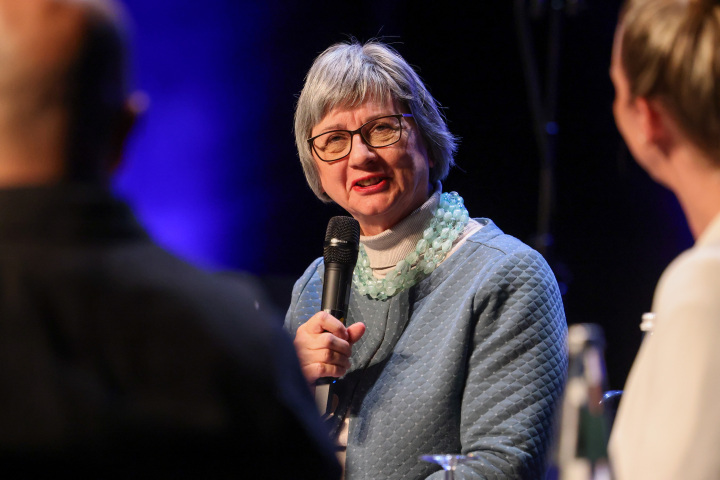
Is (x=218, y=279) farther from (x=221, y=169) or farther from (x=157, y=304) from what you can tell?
(x=221, y=169)

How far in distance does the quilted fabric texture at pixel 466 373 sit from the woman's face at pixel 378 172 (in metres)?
0.22

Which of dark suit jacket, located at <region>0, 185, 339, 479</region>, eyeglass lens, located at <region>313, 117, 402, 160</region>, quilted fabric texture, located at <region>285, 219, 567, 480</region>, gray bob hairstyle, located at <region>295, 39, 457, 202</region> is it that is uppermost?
gray bob hairstyle, located at <region>295, 39, 457, 202</region>

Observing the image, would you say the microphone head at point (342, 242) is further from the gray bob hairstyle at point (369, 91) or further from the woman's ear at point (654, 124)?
the woman's ear at point (654, 124)

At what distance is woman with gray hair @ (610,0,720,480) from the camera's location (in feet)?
2.59

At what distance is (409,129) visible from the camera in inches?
79.4

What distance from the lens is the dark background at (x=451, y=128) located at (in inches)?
117

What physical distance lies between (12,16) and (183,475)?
17.4 inches

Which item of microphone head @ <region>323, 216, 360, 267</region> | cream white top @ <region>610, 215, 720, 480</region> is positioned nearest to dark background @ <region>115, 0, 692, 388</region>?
microphone head @ <region>323, 216, 360, 267</region>

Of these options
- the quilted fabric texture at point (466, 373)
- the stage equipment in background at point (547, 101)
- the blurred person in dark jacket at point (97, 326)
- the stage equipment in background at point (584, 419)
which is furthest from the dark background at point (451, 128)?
the blurred person in dark jacket at point (97, 326)

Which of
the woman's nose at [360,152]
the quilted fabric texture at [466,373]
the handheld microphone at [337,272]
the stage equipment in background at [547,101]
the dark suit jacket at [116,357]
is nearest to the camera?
the dark suit jacket at [116,357]

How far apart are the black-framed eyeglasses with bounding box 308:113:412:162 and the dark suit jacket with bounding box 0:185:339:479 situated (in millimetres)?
1358

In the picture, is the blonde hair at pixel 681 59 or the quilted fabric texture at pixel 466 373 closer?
the blonde hair at pixel 681 59

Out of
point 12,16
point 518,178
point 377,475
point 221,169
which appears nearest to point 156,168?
point 221,169

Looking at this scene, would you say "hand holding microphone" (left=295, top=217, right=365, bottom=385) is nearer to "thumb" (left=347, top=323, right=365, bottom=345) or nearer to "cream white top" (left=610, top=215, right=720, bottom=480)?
"thumb" (left=347, top=323, right=365, bottom=345)
